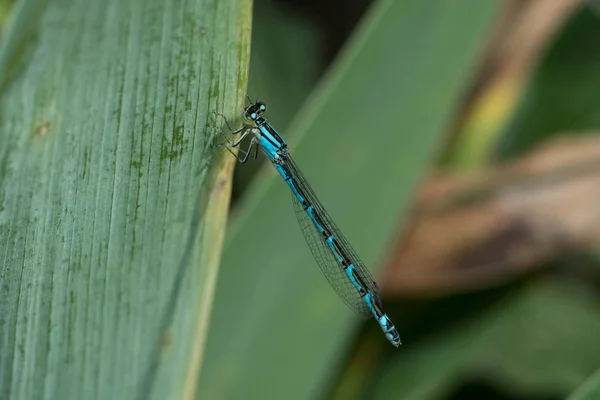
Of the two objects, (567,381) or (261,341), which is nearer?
(261,341)

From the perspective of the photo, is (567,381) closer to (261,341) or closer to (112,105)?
(261,341)

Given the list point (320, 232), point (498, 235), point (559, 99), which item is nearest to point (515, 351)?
point (498, 235)

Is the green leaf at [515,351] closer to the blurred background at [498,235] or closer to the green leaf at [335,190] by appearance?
the blurred background at [498,235]

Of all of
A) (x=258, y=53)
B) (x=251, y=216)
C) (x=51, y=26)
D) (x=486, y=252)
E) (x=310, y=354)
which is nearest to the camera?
(x=51, y=26)

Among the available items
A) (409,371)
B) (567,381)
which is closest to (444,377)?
(409,371)

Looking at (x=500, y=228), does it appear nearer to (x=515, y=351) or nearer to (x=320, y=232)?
(x=515, y=351)

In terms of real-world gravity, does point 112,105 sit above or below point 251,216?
below

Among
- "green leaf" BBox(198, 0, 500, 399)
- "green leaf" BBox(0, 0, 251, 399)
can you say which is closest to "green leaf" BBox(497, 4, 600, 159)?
"green leaf" BBox(198, 0, 500, 399)
